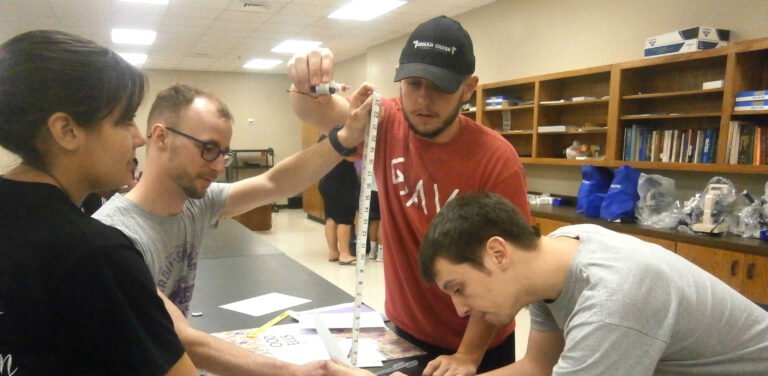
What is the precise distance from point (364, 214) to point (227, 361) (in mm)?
507

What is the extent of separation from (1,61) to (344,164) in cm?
508

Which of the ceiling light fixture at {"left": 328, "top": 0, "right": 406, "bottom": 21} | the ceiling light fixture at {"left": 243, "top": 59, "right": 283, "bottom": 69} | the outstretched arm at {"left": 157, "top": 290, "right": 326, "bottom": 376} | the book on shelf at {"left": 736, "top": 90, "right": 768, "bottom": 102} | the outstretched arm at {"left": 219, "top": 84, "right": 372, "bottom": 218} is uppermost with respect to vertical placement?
the ceiling light fixture at {"left": 328, "top": 0, "right": 406, "bottom": 21}

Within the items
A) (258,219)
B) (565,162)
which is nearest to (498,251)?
(565,162)

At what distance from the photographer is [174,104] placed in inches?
57.7

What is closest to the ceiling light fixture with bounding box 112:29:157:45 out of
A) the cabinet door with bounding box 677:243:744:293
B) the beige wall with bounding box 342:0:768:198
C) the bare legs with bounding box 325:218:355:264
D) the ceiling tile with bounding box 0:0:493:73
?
the ceiling tile with bounding box 0:0:493:73

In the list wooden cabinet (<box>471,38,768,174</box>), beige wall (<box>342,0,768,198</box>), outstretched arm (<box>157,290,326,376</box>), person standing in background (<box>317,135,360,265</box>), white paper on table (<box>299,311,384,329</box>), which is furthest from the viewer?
person standing in background (<box>317,135,360,265</box>)

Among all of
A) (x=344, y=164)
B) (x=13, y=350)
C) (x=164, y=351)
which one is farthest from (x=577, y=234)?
(x=344, y=164)

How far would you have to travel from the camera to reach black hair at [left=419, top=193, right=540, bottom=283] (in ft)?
3.78

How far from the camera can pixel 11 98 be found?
2.46 feet

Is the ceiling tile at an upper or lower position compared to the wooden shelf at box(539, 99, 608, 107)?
upper

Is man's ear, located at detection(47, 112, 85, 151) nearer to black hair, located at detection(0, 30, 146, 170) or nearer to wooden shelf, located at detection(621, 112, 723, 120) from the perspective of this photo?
black hair, located at detection(0, 30, 146, 170)

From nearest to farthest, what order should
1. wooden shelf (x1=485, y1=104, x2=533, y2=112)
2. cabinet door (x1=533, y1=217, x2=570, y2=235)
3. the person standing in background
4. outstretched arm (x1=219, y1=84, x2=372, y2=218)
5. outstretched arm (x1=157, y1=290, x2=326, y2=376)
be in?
outstretched arm (x1=157, y1=290, x2=326, y2=376), outstretched arm (x1=219, y1=84, x2=372, y2=218), cabinet door (x1=533, y1=217, x2=570, y2=235), wooden shelf (x1=485, y1=104, x2=533, y2=112), the person standing in background

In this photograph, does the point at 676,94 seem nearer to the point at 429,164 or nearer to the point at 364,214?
the point at 429,164

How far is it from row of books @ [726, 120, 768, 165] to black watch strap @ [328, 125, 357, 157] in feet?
9.68
